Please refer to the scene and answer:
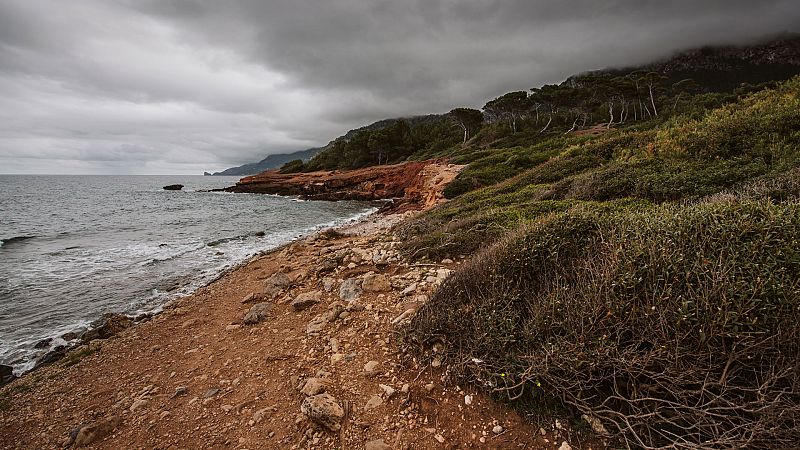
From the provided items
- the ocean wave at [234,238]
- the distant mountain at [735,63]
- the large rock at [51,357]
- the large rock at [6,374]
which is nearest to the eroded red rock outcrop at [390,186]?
the ocean wave at [234,238]

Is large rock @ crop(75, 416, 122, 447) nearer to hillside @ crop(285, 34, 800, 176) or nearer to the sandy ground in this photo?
the sandy ground

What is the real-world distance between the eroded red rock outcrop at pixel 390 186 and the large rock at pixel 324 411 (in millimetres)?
19038

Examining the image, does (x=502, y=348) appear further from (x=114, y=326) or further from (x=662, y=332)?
(x=114, y=326)

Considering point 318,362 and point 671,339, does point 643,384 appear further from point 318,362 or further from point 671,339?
point 318,362

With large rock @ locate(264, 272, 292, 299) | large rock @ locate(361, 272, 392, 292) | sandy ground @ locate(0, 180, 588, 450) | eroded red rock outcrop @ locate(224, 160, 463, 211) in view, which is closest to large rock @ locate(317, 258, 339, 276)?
sandy ground @ locate(0, 180, 588, 450)

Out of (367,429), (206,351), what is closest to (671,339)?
(367,429)

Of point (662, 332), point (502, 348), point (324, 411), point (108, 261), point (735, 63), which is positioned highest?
point (735, 63)

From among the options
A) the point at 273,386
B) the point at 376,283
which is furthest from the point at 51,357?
the point at 376,283

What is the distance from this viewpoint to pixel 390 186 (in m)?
39.2

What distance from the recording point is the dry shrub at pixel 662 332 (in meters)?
2.76

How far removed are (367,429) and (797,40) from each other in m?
204

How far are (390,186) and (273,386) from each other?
115 feet

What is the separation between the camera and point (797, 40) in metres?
127

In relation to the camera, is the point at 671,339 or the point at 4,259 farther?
the point at 4,259
